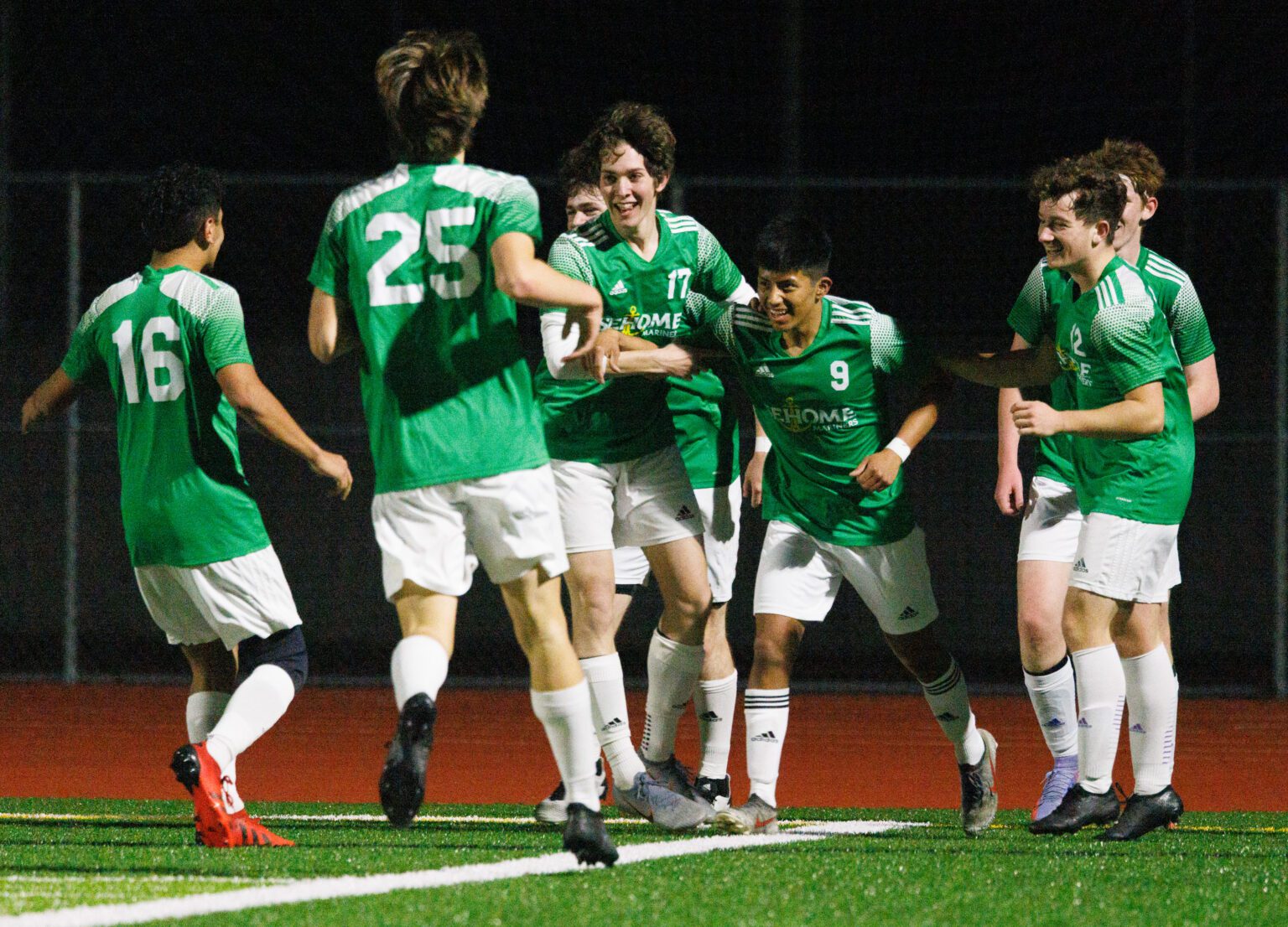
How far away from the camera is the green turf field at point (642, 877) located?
3.76 metres

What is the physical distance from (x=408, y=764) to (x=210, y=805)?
1374 millimetres

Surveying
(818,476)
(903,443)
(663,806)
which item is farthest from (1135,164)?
(663,806)

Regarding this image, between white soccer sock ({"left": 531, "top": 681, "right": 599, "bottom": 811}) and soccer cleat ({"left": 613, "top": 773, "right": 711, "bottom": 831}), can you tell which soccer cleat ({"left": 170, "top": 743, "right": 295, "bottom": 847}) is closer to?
soccer cleat ({"left": 613, "top": 773, "right": 711, "bottom": 831})

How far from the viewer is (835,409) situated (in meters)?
5.36

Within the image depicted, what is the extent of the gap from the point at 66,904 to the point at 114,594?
979 centimetres

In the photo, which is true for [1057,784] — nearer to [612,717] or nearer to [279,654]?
[612,717]

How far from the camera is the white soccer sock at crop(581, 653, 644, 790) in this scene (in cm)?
535

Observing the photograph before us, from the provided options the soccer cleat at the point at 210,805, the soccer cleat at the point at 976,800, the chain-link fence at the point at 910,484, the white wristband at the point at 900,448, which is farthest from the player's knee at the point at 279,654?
the chain-link fence at the point at 910,484

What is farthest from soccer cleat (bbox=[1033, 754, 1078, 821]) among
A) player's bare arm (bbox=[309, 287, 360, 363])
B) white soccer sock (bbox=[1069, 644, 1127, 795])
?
player's bare arm (bbox=[309, 287, 360, 363])

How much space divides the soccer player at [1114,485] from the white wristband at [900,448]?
13.5 inches

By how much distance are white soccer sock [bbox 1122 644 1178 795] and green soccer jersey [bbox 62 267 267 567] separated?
2.63 meters

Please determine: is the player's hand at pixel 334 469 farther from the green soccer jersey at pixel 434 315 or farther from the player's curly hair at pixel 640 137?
the player's curly hair at pixel 640 137

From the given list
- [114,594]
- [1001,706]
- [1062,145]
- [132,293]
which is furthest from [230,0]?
[132,293]

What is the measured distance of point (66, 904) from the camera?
Result: 377 cm
